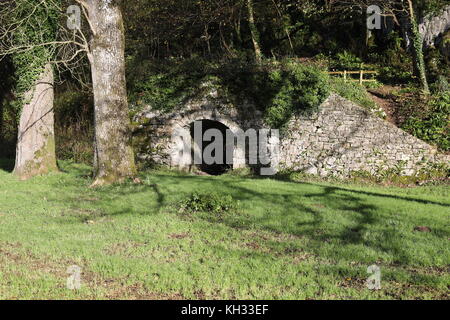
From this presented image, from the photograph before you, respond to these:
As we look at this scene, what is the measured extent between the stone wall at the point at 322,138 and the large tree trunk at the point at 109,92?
5.57 metres

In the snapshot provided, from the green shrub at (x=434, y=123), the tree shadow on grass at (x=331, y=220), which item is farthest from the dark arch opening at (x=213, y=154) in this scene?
the green shrub at (x=434, y=123)

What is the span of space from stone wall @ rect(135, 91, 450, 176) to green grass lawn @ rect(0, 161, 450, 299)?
5109mm

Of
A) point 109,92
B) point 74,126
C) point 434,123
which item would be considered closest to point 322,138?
point 434,123

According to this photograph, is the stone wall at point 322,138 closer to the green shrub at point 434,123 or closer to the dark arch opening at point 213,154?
the green shrub at point 434,123

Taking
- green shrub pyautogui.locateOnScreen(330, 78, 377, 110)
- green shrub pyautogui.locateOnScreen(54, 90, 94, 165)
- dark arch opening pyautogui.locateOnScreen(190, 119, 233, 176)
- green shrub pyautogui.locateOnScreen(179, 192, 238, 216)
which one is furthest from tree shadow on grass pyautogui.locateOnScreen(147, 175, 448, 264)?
green shrub pyautogui.locateOnScreen(54, 90, 94, 165)

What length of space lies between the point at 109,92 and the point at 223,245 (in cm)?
670

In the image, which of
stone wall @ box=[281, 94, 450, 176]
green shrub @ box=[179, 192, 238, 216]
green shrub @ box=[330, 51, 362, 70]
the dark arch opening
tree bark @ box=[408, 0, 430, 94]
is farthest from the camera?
green shrub @ box=[330, 51, 362, 70]

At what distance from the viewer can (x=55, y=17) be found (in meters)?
13.9

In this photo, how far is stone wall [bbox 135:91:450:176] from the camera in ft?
53.3

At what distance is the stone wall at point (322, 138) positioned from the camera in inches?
639

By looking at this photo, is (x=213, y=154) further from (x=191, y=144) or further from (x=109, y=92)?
(x=109, y=92)

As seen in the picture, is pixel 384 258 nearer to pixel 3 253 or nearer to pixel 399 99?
pixel 3 253

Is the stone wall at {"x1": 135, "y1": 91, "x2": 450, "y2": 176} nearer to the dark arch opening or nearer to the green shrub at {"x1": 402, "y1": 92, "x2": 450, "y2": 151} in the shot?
the green shrub at {"x1": 402, "y1": 92, "x2": 450, "y2": 151}

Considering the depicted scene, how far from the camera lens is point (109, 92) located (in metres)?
12.1
